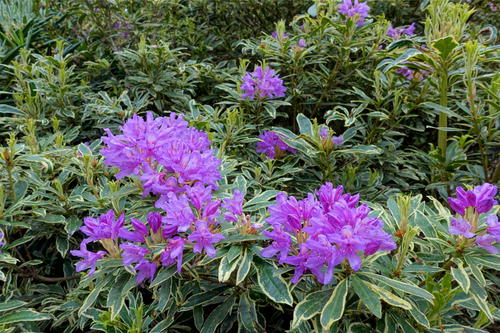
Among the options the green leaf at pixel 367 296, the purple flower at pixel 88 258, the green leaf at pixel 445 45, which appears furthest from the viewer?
the green leaf at pixel 445 45

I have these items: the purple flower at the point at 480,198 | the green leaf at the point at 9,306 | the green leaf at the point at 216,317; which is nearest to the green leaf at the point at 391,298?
the purple flower at the point at 480,198

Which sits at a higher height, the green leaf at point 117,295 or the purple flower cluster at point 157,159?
the purple flower cluster at point 157,159

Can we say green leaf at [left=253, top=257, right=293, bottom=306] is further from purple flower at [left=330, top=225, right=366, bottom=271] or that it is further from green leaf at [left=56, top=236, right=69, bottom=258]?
green leaf at [left=56, top=236, right=69, bottom=258]

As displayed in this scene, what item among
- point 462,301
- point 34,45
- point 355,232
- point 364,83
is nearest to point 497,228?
point 462,301

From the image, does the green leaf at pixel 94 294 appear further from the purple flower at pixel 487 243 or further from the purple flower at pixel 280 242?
the purple flower at pixel 487 243

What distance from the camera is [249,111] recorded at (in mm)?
2482

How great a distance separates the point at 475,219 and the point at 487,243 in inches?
2.8

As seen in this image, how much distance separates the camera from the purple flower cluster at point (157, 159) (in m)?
1.10

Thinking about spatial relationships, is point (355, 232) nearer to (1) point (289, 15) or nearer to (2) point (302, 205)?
(2) point (302, 205)

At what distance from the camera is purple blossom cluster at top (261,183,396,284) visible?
0.85 meters

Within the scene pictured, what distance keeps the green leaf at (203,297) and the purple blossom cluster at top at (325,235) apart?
30cm

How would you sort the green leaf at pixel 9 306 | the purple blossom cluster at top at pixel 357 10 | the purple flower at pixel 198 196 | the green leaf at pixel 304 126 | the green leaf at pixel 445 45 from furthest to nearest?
1. the purple blossom cluster at top at pixel 357 10
2. the green leaf at pixel 304 126
3. the green leaf at pixel 445 45
4. the green leaf at pixel 9 306
5. the purple flower at pixel 198 196

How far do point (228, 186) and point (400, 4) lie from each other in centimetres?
331

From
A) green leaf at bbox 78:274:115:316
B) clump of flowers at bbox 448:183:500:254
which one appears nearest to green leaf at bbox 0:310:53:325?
green leaf at bbox 78:274:115:316
